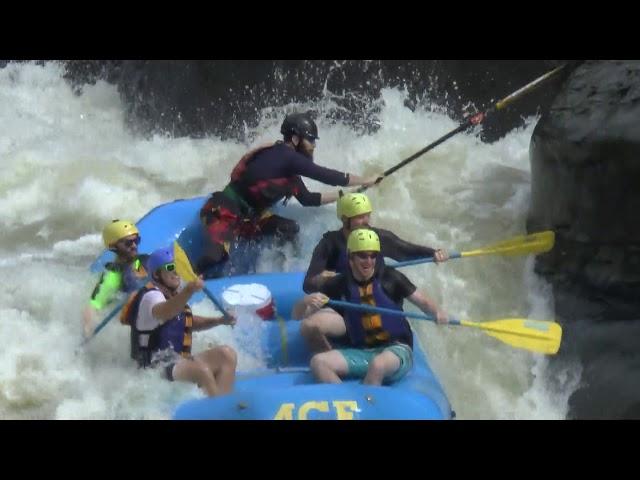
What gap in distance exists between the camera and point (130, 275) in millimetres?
4551

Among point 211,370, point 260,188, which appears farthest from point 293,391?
point 260,188

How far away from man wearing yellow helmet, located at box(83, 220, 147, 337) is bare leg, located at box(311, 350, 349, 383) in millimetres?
958

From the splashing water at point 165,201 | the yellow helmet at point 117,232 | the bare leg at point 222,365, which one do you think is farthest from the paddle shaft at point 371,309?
the yellow helmet at point 117,232

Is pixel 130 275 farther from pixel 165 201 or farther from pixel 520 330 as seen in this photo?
pixel 165 201

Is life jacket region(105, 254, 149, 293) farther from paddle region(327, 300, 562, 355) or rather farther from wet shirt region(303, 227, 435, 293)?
paddle region(327, 300, 562, 355)

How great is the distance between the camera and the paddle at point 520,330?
13.8ft

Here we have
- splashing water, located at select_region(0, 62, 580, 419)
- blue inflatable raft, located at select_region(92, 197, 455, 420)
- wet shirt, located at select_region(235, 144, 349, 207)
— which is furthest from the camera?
wet shirt, located at select_region(235, 144, 349, 207)

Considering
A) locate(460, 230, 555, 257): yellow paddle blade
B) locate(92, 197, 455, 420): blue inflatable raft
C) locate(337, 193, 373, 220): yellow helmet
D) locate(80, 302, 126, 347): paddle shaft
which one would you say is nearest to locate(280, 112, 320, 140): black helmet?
locate(92, 197, 455, 420): blue inflatable raft

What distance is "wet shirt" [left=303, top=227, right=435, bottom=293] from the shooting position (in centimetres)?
457

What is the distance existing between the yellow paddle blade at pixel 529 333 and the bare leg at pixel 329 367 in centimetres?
55

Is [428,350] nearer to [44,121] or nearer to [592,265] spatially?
[592,265]

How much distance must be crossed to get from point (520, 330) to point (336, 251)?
2.99 ft

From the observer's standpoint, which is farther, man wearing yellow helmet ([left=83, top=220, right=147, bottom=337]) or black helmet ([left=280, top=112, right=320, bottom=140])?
black helmet ([left=280, top=112, right=320, bottom=140])

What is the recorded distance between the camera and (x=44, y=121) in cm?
959
